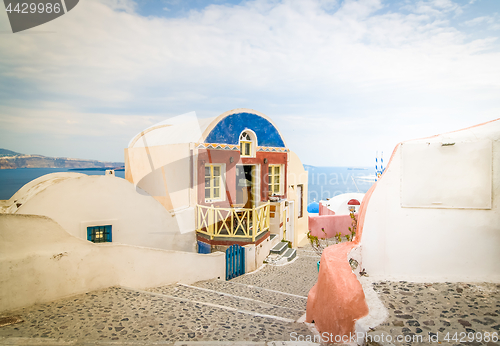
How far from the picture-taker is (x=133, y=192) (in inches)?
320

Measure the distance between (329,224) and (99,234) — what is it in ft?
47.7

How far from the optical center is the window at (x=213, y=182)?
10.3m

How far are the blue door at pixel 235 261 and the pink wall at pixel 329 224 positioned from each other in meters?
9.73

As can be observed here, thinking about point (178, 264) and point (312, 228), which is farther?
point (312, 228)

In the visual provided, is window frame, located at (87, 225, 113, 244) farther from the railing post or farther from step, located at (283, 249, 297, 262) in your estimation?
step, located at (283, 249, 297, 262)

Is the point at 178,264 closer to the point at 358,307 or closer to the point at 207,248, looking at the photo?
the point at 207,248

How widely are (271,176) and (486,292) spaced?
9502 mm

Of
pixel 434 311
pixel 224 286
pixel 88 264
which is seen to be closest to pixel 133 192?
pixel 88 264

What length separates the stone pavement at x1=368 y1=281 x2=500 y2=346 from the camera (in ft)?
9.59

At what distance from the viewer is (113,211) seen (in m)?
7.68

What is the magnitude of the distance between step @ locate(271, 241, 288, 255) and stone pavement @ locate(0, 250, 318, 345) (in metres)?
4.70

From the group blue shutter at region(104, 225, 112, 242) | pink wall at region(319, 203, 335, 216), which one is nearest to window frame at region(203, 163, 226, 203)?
blue shutter at region(104, 225, 112, 242)

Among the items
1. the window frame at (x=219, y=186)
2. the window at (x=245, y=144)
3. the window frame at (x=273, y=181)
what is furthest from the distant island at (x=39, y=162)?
the window frame at (x=273, y=181)

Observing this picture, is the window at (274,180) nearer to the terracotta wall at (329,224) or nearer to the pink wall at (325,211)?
the terracotta wall at (329,224)
